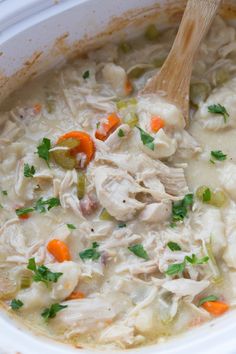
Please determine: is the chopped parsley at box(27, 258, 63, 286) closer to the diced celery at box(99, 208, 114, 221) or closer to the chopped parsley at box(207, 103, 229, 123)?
the diced celery at box(99, 208, 114, 221)

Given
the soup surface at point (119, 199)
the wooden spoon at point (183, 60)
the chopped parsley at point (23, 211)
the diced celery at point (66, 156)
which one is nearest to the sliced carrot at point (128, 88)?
the soup surface at point (119, 199)

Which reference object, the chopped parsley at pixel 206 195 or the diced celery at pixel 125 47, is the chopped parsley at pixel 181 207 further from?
the diced celery at pixel 125 47

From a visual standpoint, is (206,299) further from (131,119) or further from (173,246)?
(131,119)

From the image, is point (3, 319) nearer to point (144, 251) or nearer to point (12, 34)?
point (144, 251)

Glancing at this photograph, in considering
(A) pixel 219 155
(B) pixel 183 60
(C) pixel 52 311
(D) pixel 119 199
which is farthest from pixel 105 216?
(B) pixel 183 60

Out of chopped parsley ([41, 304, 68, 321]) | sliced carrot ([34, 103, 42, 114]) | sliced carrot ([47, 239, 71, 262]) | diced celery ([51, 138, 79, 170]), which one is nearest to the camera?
chopped parsley ([41, 304, 68, 321])

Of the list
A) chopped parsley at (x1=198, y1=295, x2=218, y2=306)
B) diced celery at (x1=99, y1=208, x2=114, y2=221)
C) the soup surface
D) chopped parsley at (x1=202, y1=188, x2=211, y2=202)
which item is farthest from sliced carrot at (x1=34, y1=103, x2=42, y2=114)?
chopped parsley at (x1=198, y1=295, x2=218, y2=306)
